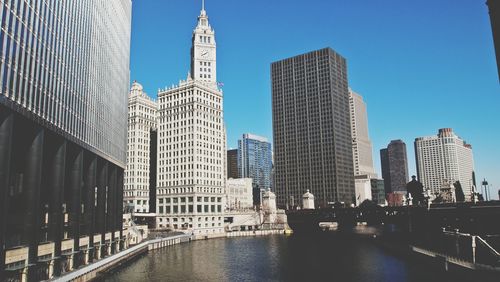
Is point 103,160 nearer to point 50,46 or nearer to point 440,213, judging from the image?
point 50,46

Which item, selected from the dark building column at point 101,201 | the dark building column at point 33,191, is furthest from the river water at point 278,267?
the dark building column at point 33,191

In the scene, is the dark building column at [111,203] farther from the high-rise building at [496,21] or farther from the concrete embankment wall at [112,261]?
the high-rise building at [496,21]

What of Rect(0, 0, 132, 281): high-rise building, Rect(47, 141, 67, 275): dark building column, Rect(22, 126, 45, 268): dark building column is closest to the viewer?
Rect(0, 0, 132, 281): high-rise building

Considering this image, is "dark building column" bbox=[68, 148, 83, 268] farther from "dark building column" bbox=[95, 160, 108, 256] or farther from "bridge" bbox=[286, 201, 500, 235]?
"bridge" bbox=[286, 201, 500, 235]

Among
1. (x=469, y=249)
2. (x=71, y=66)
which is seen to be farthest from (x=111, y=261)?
(x=469, y=249)

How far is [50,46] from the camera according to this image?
224 ft

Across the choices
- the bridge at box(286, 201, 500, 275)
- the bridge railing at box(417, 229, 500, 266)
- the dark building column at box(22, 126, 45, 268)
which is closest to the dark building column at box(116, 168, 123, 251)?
the dark building column at box(22, 126, 45, 268)

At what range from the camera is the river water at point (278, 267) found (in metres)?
78.6

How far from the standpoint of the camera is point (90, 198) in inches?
3595

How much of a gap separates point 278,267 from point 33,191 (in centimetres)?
5362

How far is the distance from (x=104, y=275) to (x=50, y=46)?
1769 inches

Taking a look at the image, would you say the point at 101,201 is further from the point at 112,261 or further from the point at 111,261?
the point at 111,261

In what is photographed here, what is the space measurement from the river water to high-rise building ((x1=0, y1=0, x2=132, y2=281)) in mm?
13524

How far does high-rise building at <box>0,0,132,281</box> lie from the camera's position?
182 feet
